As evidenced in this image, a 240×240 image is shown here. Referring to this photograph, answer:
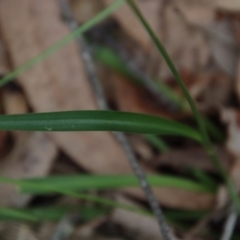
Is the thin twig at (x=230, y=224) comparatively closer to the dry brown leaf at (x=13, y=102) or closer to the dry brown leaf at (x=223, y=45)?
the dry brown leaf at (x=223, y=45)

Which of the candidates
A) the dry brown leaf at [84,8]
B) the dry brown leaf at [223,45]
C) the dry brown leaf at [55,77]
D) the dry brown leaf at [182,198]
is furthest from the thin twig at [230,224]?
the dry brown leaf at [84,8]

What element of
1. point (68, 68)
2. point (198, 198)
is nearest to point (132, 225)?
point (198, 198)

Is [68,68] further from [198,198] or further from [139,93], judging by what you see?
[198,198]

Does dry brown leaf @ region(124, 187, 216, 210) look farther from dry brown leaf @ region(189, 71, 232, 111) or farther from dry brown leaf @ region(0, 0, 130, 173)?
dry brown leaf @ region(189, 71, 232, 111)

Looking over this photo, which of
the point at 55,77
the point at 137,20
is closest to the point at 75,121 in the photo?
the point at 55,77

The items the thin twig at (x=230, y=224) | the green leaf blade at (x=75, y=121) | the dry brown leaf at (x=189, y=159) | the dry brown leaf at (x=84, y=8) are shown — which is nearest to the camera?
the green leaf blade at (x=75, y=121)

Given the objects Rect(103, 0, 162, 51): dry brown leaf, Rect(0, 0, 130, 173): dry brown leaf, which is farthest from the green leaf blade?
Rect(103, 0, 162, 51): dry brown leaf
